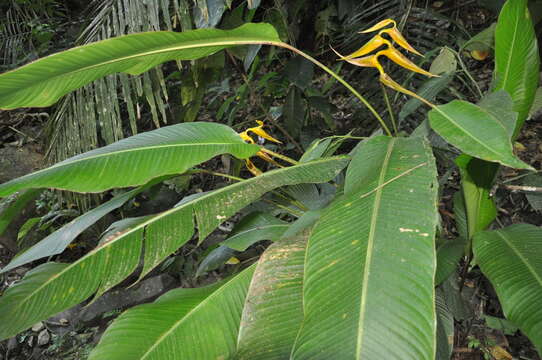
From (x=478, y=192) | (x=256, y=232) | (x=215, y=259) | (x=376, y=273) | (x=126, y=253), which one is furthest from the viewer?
(x=215, y=259)

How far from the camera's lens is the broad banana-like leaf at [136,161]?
2.07 ft

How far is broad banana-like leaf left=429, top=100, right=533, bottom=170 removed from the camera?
1.64 feet

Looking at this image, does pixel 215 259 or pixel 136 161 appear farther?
pixel 215 259

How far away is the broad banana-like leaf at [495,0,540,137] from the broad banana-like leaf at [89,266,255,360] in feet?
2.02

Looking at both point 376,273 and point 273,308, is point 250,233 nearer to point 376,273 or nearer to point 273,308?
point 273,308

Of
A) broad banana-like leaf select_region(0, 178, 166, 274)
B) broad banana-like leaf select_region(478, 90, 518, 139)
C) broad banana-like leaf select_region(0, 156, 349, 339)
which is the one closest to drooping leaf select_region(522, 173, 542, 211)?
broad banana-like leaf select_region(478, 90, 518, 139)

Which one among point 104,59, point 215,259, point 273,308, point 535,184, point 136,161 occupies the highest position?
point 104,59

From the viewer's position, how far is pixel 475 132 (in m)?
0.56

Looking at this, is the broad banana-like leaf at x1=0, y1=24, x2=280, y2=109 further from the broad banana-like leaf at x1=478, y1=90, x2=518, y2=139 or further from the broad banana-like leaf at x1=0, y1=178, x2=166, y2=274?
the broad banana-like leaf at x1=478, y1=90, x2=518, y2=139

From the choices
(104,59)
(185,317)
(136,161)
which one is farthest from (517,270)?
(104,59)

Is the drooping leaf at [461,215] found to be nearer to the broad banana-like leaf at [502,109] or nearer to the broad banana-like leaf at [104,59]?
the broad banana-like leaf at [502,109]

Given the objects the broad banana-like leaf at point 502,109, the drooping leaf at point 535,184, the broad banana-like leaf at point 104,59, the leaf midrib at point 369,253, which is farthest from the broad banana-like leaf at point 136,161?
the drooping leaf at point 535,184

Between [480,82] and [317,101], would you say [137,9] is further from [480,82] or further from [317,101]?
[480,82]

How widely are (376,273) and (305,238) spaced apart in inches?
7.6
